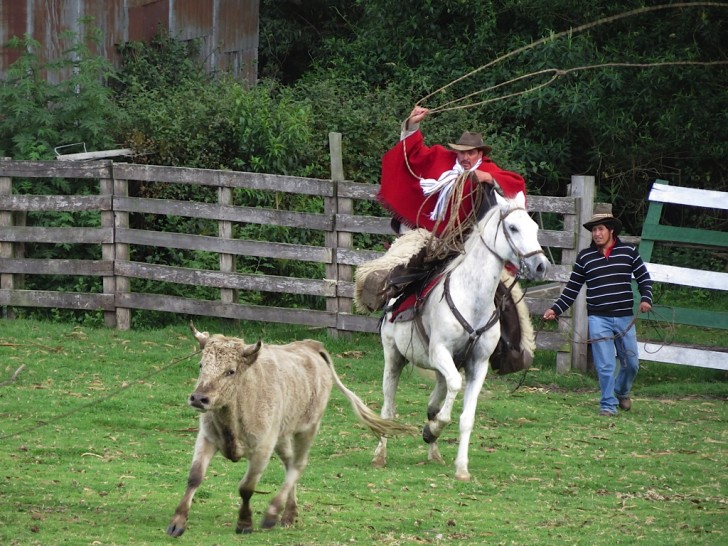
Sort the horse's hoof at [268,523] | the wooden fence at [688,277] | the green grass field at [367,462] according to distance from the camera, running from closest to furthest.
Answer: the horse's hoof at [268,523] < the green grass field at [367,462] < the wooden fence at [688,277]

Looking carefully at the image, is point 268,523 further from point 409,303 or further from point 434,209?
point 434,209

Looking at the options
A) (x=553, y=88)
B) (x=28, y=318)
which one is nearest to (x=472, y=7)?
(x=553, y=88)

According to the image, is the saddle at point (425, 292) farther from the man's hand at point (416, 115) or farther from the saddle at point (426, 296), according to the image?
the man's hand at point (416, 115)

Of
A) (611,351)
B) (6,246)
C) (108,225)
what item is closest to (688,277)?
(611,351)

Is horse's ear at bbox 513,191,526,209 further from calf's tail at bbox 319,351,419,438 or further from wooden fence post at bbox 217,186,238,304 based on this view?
wooden fence post at bbox 217,186,238,304

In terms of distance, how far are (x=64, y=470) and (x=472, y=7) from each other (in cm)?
1429

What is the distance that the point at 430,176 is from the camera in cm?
1156

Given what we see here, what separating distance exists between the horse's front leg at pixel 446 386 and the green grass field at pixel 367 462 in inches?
14.4

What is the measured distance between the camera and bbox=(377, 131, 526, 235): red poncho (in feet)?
37.8

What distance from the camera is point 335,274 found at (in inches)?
621

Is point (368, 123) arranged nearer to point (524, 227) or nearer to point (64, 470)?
point (524, 227)

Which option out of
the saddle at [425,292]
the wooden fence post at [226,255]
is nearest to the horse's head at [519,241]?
the saddle at [425,292]

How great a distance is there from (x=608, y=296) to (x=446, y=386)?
10.1 ft

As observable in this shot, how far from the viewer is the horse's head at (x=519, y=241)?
33.1 feet
